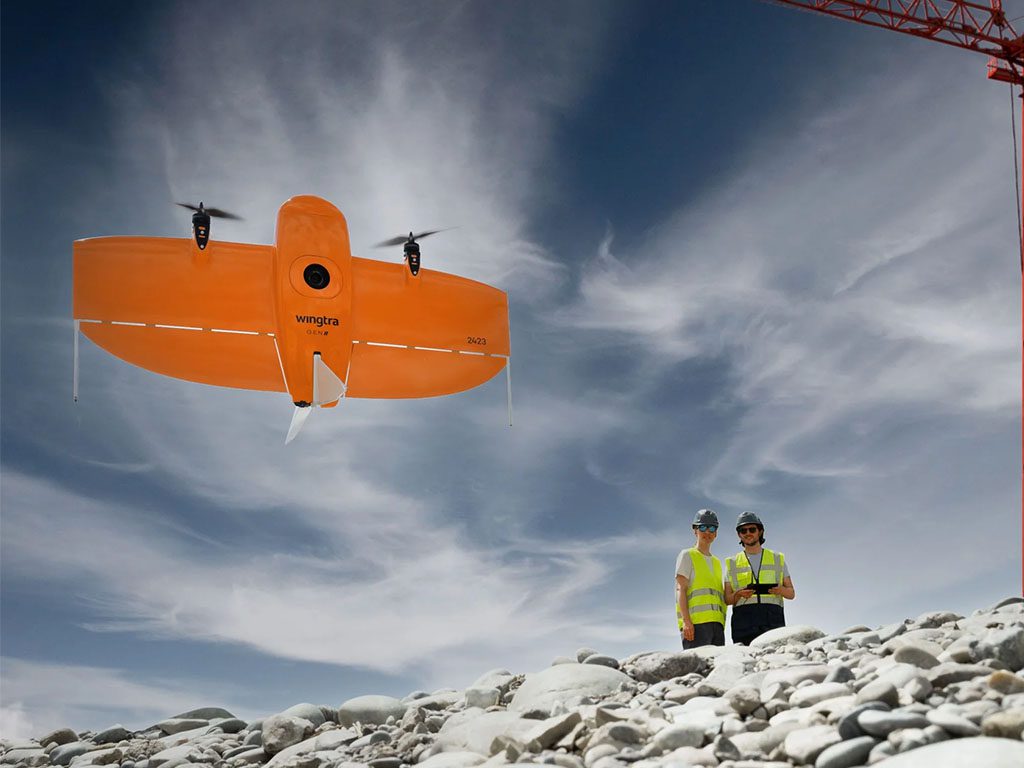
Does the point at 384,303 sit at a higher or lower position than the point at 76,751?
higher

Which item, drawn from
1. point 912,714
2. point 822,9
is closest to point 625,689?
point 912,714

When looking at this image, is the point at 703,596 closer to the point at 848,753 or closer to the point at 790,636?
the point at 790,636

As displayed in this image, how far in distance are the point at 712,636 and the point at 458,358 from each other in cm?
874

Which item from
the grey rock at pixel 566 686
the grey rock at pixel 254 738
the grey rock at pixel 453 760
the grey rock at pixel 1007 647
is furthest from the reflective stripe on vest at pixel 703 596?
the grey rock at pixel 254 738

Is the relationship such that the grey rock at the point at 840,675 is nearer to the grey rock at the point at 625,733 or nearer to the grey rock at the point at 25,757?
the grey rock at the point at 625,733

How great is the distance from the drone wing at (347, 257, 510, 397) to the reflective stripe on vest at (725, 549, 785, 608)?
7.98m

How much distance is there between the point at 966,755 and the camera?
4.47m

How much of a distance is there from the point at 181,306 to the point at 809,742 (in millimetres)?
13059

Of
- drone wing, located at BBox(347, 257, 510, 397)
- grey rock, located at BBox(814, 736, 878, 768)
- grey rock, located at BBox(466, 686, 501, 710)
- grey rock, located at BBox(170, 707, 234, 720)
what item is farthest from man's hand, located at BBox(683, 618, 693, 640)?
drone wing, located at BBox(347, 257, 510, 397)

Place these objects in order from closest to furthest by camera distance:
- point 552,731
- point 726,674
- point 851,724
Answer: point 851,724 < point 552,731 < point 726,674

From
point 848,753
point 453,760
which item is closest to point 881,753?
point 848,753

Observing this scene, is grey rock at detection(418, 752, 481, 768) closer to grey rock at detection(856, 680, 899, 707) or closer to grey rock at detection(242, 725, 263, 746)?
grey rock at detection(856, 680, 899, 707)

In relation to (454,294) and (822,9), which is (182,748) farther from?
(822,9)

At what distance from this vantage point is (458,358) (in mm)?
17500
